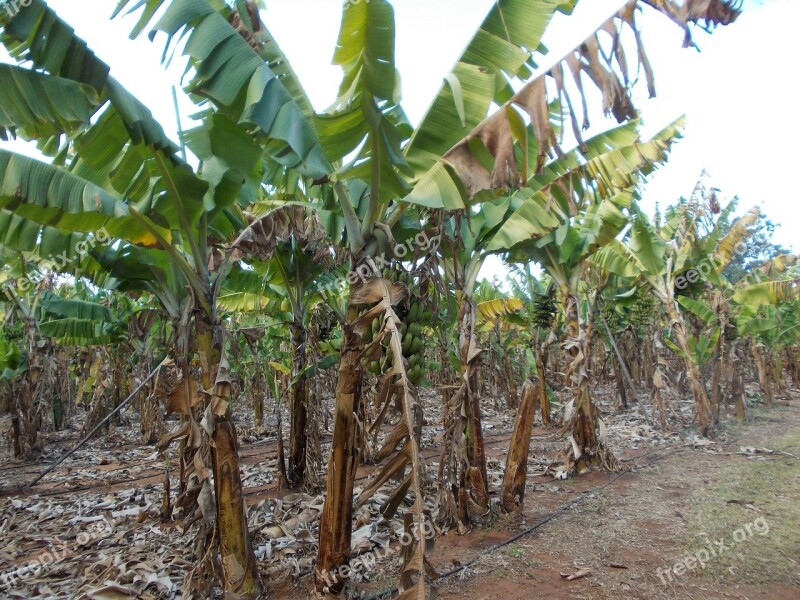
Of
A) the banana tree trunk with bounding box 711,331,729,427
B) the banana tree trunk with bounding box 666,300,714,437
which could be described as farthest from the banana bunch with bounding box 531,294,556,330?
the banana tree trunk with bounding box 711,331,729,427

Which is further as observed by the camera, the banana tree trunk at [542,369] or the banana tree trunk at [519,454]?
the banana tree trunk at [542,369]

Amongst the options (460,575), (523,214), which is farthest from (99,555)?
(523,214)

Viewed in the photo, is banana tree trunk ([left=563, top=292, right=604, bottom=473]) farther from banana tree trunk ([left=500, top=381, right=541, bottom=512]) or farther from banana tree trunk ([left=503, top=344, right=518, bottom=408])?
banana tree trunk ([left=503, top=344, right=518, bottom=408])

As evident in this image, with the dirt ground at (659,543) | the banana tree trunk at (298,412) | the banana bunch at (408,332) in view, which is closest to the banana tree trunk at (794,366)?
the dirt ground at (659,543)

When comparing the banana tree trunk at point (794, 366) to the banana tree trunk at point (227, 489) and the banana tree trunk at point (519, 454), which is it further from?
the banana tree trunk at point (227, 489)

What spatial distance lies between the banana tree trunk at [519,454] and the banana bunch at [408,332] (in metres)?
2.20

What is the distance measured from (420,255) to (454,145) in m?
1.17

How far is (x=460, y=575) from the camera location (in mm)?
4461

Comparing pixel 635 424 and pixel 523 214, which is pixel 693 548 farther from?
pixel 635 424

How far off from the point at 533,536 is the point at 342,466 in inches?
116

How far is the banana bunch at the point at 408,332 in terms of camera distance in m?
3.70

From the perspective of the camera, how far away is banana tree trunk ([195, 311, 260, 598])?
377 cm

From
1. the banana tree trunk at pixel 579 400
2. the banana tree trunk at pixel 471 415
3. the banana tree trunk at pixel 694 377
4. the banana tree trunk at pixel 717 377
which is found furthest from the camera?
the banana tree trunk at pixel 717 377

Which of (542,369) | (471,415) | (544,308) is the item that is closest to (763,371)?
(542,369)
